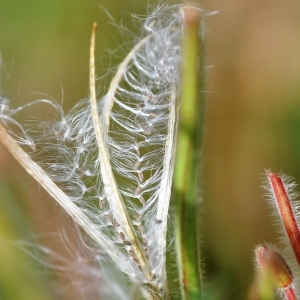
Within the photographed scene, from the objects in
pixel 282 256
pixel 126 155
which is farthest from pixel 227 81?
pixel 282 256

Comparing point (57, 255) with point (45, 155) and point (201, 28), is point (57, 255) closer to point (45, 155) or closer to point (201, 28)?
point (45, 155)

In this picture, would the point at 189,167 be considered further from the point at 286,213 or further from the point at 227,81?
the point at 227,81

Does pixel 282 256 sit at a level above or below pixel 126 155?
below

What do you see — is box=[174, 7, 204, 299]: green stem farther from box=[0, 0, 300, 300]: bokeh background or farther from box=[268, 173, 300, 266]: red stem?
box=[0, 0, 300, 300]: bokeh background

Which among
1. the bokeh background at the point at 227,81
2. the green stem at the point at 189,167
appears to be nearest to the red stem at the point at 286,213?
the green stem at the point at 189,167

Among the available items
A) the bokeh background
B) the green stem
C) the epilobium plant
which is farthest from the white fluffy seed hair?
the bokeh background

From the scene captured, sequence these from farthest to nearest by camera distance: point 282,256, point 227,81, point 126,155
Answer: point 227,81 → point 126,155 → point 282,256

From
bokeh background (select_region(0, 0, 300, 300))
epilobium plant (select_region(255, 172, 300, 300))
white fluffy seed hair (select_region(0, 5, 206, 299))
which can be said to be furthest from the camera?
bokeh background (select_region(0, 0, 300, 300))
